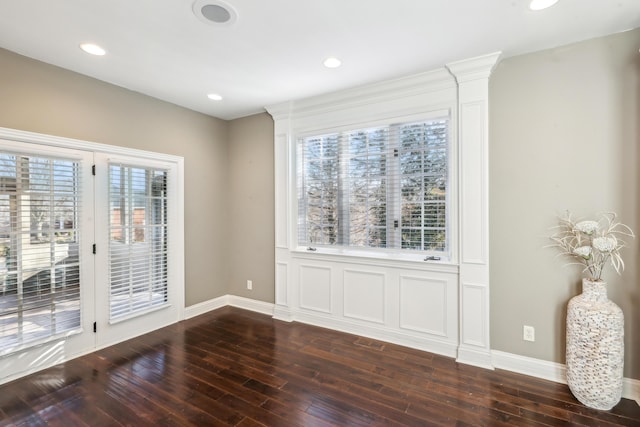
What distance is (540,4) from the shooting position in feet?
6.64

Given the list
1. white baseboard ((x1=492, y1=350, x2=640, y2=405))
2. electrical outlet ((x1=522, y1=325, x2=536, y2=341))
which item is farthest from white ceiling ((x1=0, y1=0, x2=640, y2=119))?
white baseboard ((x1=492, y1=350, x2=640, y2=405))

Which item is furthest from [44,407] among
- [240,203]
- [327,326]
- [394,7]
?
[394,7]

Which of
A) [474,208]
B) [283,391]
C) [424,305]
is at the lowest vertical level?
[283,391]

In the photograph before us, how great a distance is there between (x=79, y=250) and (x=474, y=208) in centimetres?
383

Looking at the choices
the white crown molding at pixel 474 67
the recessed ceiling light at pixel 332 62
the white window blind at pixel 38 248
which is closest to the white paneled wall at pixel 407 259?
the white crown molding at pixel 474 67

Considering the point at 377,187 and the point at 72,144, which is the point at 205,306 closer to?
the point at 72,144

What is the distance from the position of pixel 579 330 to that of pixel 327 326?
2401 mm

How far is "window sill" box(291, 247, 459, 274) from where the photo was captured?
304cm

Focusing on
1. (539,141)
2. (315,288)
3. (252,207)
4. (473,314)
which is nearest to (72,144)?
(252,207)

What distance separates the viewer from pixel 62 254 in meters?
2.89

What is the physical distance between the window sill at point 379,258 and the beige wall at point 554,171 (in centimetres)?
45

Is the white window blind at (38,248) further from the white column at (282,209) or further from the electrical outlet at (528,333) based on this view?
the electrical outlet at (528,333)

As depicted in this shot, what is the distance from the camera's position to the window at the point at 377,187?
10.4 ft

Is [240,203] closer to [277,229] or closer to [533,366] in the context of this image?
[277,229]
